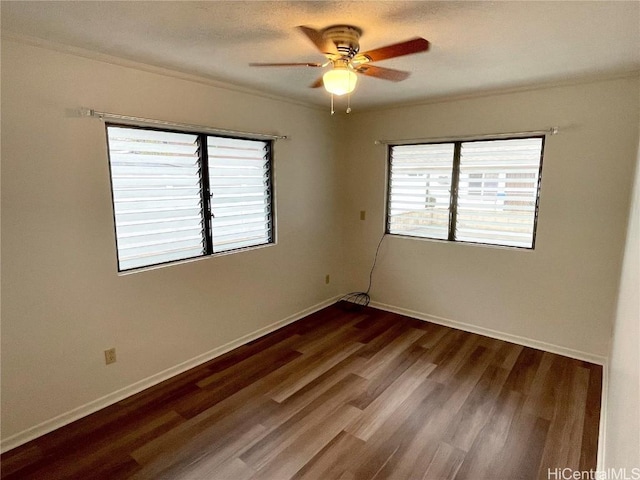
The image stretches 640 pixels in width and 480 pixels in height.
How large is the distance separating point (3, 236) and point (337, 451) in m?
2.26

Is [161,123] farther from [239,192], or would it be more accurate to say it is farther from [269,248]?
[269,248]

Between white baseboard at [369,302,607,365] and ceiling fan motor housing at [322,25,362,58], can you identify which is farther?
white baseboard at [369,302,607,365]

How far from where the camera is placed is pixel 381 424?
7.46 ft

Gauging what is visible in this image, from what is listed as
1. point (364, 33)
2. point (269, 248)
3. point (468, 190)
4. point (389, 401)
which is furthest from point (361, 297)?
point (364, 33)

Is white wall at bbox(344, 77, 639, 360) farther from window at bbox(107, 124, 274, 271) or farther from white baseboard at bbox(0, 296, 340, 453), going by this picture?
white baseboard at bbox(0, 296, 340, 453)

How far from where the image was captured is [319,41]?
1.68 m

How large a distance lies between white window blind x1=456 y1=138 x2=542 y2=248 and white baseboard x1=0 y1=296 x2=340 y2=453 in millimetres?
2306

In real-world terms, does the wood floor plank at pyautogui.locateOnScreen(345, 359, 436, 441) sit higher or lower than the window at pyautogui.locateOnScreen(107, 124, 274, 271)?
lower

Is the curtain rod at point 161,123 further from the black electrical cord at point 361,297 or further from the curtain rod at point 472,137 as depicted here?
the black electrical cord at point 361,297

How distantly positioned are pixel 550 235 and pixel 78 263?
3.71 metres

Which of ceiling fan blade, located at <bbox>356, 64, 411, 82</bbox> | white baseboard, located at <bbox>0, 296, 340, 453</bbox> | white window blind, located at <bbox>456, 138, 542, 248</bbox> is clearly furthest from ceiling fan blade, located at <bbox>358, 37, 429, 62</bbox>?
white baseboard, located at <bbox>0, 296, 340, 453</bbox>

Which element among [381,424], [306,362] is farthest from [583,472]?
[306,362]

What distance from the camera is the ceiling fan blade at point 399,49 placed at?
1.63m

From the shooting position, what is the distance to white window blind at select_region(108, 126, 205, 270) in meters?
2.46
